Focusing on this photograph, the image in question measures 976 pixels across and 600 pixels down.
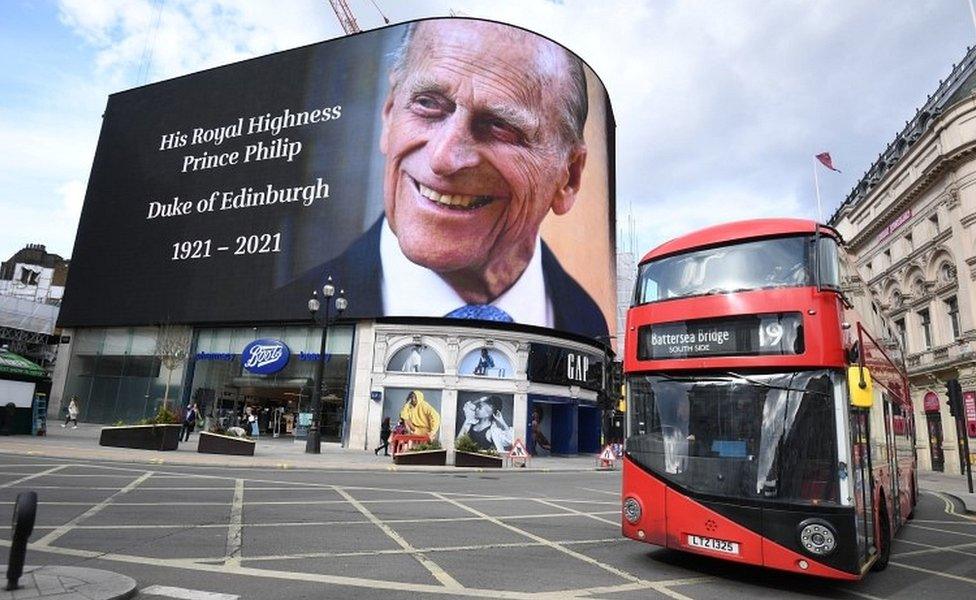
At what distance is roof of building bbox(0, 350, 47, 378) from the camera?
22.5 meters

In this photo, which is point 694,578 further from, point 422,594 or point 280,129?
point 280,129

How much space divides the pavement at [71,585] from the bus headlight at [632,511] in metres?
5.27

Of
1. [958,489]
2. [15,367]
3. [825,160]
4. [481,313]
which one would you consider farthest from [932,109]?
[15,367]

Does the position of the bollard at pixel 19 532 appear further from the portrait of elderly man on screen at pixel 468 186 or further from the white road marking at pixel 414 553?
the portrait of elderly man on screen at pixel 468 186

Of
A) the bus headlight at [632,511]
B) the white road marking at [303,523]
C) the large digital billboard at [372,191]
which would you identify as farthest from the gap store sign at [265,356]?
the bus headlight at [632,511]

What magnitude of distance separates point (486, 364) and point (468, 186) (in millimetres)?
9754

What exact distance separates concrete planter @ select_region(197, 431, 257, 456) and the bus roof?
17.5 metres

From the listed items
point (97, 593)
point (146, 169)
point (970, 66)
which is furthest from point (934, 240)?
point (146, 169)

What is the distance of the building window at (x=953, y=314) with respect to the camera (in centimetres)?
3416

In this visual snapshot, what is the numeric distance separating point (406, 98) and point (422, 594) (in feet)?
107

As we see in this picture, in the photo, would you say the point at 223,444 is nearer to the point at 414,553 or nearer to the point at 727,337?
the point at 414,553

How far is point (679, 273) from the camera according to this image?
774 cm

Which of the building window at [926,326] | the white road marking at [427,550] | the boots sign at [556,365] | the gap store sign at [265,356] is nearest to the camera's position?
the white road marking at [427,550]

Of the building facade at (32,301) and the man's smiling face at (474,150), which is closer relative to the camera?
the man's smiling face at (474,150)
